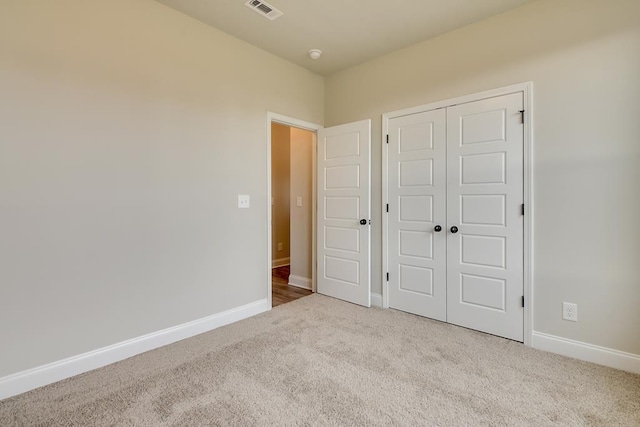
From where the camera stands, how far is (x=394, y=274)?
10.5 ft

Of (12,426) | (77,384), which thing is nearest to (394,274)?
(77,384)

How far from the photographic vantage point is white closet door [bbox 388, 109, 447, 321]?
2852mm

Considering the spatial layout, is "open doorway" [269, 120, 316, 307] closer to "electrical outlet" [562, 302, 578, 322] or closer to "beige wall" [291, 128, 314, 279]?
"beige wall" [291, 128, 314, 279]

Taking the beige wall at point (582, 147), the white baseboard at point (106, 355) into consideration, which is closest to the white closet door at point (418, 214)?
the beige wall at point (582, 147)

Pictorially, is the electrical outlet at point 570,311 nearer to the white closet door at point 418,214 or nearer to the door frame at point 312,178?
the white closet door at point 418,214

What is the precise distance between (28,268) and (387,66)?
11.3 feet

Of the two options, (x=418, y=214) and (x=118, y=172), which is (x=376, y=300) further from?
(x=118, y=172)

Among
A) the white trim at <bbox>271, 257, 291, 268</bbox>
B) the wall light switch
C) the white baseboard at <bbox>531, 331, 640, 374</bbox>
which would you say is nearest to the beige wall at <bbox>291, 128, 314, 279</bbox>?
the wall light switch

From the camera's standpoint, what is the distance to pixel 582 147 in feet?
7.06

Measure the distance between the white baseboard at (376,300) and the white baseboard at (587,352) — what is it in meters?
1.38

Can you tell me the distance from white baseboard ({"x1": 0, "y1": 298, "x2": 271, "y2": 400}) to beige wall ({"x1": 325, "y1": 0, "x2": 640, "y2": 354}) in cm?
272

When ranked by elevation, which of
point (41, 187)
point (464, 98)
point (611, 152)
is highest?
point (464, 98)

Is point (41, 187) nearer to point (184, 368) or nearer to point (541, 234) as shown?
point (184, 368)

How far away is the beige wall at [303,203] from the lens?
404cm
